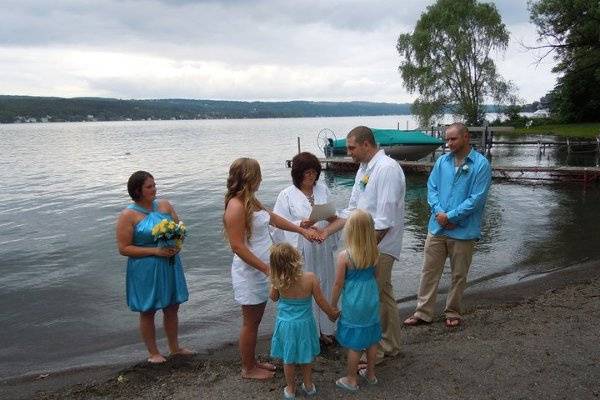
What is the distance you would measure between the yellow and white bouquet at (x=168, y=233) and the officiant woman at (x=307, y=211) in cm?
93

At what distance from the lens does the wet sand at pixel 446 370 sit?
446cm

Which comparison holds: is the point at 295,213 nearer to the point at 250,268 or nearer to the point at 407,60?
the point at 250,268

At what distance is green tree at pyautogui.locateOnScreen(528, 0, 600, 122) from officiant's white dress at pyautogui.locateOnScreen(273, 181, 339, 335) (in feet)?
117

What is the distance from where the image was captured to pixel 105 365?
653 cm

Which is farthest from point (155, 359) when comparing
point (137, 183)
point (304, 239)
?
point (304, 239)

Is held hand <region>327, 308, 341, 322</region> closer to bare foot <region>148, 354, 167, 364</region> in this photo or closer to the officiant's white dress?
the officiant's white dress

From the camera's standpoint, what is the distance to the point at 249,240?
464cm

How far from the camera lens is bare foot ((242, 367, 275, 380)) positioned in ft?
16.0

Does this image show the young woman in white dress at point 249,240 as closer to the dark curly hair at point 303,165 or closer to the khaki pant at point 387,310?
the dark curly hair at point 303,165

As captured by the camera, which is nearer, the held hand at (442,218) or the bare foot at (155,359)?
the bare foot at (155,359)

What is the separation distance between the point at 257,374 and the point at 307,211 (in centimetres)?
159

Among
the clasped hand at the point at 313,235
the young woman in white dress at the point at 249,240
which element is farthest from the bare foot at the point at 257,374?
the clasped hand at the point at 313,235

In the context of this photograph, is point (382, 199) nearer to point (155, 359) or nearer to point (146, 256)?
point (146, 256)

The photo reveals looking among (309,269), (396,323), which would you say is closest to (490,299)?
(396,323)
